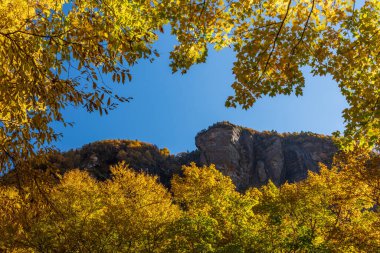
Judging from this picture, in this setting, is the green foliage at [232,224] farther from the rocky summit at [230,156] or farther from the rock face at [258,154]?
the rock face at [258,154]

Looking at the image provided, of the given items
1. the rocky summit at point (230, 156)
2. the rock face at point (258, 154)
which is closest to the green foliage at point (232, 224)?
the rocky summit at point (230, 156)

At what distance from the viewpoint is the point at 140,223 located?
18109mm

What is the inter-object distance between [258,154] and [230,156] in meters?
14.4

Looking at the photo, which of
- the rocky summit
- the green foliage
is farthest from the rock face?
the green foliage

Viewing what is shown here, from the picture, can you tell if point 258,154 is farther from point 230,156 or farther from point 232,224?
point 232,224

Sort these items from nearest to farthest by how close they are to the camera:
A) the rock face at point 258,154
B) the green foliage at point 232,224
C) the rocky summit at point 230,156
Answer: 1. the green foliage at point 232,224
2. the rocky summit at point 230,156
3. the rock face at point 258,154

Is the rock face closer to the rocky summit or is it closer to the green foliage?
the rocky summit

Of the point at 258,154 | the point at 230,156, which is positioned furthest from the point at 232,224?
the point at 258,154

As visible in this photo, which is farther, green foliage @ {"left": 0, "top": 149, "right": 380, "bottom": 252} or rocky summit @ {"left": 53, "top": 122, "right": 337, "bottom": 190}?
rocky summit @ {"left": 53, "top": 122, "right": 337, "bottom": 190}

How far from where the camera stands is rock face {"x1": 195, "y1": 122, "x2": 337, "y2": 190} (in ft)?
283

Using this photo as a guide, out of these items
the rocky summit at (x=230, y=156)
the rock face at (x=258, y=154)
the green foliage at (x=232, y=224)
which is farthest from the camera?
the rock face at (x=258, y=154)

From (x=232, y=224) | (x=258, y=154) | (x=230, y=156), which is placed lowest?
(x=232, y=224)

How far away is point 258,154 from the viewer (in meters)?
97.3

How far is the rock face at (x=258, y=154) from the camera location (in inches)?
3396
